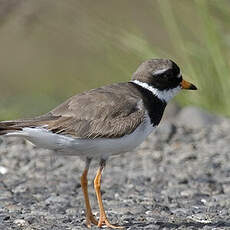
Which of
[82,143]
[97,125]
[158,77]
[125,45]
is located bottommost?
[82,143]

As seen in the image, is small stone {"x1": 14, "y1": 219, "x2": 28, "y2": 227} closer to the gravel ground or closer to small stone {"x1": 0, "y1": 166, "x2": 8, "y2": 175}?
the gravel ground

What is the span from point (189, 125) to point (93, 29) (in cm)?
163

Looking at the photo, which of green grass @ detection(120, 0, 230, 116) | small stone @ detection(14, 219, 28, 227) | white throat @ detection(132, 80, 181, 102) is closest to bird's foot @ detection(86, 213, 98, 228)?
small stone @ detection(14, 219, 28, 227)

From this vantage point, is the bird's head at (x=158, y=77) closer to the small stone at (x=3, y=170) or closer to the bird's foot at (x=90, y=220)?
the bird's foot at (x=90, y=220)

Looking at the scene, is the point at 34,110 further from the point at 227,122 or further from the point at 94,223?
the point at 94,223

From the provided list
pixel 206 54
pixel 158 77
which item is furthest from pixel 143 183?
pixel 206 54

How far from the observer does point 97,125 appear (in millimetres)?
5789

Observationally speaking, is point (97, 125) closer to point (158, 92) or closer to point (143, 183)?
point (158, 92)

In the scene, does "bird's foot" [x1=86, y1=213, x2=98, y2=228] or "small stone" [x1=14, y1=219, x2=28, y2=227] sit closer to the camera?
"small stone" [x1=14, y1=219, x2=28, y2=227]

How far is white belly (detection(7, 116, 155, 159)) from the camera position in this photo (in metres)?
5.69

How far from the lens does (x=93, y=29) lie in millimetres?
9836

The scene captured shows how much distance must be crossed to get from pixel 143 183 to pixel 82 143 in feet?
5.93

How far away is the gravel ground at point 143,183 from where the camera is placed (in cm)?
615

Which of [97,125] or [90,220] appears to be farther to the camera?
[90,220]
